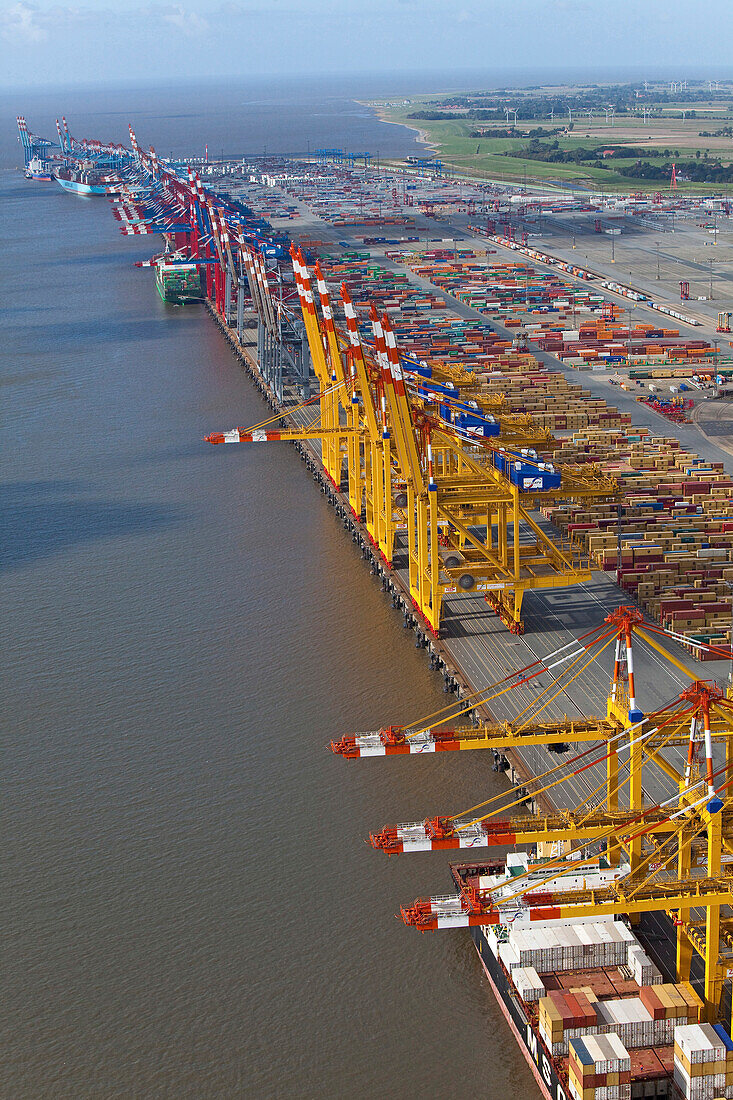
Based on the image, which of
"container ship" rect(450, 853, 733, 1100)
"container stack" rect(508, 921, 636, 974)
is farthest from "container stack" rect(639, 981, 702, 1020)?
"container stack" rect(508, 921, 636, 974)

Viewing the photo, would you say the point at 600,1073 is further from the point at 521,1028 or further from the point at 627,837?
the point at 627,837

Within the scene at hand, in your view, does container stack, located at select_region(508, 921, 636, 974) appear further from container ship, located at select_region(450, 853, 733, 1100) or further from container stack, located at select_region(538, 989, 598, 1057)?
container stack, located at select_region(538, 989, 598, 1057)

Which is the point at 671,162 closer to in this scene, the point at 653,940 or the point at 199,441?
the point at 199,441

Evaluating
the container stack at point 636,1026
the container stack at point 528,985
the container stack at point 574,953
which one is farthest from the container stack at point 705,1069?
the container stack at point 528,985

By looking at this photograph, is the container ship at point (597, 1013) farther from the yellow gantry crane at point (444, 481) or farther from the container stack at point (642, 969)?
the yellow gantry crane at point (444, 481)

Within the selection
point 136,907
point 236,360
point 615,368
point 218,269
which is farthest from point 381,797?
point 218,269

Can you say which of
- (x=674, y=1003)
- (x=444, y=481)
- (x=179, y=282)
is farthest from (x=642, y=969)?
(x=179, y=282)
